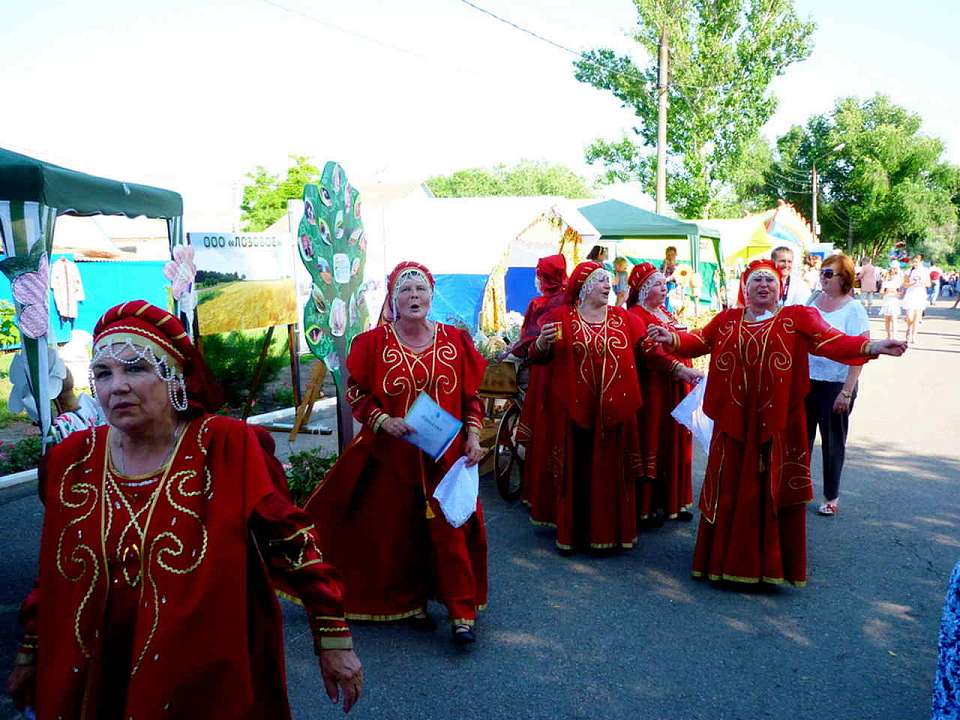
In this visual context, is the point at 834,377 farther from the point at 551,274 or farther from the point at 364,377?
the point at 364,377

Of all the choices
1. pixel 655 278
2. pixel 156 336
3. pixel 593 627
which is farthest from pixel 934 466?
pixel 156 336

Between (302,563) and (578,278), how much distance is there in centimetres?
365

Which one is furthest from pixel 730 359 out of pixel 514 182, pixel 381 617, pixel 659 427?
pixel 514 182

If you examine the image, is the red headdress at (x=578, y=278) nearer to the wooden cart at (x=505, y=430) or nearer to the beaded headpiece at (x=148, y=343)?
the wooden cart at (x=505, y=430)

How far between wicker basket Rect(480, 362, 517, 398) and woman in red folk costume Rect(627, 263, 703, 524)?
1.31 m

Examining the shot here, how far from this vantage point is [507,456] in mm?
7543

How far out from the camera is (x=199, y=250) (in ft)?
25.5

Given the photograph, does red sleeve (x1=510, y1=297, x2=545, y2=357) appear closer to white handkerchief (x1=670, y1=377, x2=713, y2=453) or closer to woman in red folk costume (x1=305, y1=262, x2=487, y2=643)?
white handkerchief (x1=670, y1=377, x2=713, y2=453)

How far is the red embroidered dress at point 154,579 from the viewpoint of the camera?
2.03 meters

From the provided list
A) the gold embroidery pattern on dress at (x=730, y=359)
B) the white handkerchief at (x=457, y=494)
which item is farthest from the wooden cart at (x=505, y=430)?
the white handkerchief at (x=457, y=494)

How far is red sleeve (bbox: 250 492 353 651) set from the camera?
2.17m

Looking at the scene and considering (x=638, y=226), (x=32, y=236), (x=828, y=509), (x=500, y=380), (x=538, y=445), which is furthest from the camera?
(x=638, y=226)

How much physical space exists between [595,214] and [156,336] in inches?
612

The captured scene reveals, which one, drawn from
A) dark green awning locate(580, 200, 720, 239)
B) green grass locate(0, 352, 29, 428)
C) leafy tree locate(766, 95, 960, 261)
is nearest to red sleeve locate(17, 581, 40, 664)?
green grass locate(0, 352, 29, 428)
